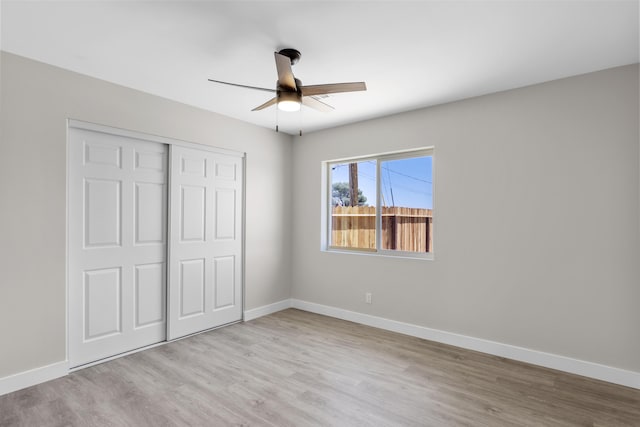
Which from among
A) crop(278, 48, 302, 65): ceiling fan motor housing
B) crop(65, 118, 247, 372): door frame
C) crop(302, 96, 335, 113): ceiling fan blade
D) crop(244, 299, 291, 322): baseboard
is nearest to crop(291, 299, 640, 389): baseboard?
crop(244, 299, 291, 322): baseboard

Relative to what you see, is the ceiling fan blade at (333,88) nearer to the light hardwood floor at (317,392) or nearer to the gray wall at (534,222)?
the gray wall at (534,222)

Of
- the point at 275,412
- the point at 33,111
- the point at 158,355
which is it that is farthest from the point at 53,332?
the point at 275,412

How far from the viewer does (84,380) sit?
2.63m

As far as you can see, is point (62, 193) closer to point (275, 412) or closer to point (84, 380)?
point (84, 380)

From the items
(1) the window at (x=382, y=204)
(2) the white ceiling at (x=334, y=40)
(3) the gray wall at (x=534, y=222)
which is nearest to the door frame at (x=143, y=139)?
(2) the white ceiling at (x=334, y=40)

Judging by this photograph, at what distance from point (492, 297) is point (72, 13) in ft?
13.0

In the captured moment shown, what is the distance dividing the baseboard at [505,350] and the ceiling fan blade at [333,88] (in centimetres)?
265

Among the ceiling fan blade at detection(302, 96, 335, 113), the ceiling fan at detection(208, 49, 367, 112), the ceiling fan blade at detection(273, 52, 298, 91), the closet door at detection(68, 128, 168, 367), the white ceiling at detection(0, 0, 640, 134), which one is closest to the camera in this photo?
the white ceiling at detection(0, 0, 640, 134)

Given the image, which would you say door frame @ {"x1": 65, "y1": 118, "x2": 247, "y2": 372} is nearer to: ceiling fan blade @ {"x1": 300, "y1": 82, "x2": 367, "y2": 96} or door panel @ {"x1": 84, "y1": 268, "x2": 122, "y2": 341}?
door panel @ {"x1": 84, "y1": 268, "x2": 122, "y2": 341}

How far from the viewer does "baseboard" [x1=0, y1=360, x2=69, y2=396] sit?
2.42 meters

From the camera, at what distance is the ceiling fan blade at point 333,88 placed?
2.28 m

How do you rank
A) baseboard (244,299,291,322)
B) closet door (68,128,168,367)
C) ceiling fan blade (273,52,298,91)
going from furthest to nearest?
baseboard (244,299,291,322), closet door (68,128,168,367), ceiling fan blade (273,52,298,91)

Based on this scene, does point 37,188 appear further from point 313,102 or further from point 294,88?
point 313,102

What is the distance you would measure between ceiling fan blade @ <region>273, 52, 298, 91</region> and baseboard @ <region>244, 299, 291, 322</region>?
116 inches
